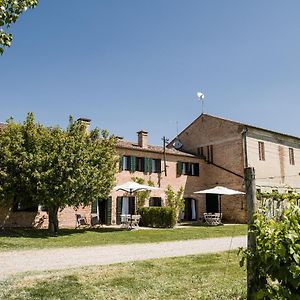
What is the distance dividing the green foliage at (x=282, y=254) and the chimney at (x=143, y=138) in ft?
84.6

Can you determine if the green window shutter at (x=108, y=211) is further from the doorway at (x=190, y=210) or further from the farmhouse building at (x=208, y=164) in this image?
the doorway at (x=190, y=210)

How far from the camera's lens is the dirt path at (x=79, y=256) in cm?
923

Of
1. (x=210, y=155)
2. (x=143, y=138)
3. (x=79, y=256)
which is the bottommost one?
(x=79, y=256)

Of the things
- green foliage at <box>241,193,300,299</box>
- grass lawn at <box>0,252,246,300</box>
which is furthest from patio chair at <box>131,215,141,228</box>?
green foliage at <box>241,193,300,299</box>

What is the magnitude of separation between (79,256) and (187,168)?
2135 cm

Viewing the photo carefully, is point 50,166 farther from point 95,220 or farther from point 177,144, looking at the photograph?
point 177,144

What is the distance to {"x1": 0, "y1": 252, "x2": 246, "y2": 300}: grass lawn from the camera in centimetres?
617

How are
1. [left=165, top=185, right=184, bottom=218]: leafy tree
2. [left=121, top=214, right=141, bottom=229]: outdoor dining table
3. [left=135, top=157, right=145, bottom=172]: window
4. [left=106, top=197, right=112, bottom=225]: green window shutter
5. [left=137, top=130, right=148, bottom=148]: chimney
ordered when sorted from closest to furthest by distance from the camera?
[left=121, top=214, right=141, bottom=229]: outdoor dining table → [left=106, top=197, right=112, bottom=225]: green window shutter → [left=135, top=157, right=145, bottom=172]: window → [left=165, top=185, right=184, bottom=218]: leafy tree → [left=137, top=130, right=148, bottom=148]: chimney

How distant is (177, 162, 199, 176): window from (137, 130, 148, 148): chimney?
3.23 m

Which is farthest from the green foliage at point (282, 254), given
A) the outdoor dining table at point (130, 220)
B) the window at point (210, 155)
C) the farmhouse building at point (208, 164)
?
the window at point (210, 155)

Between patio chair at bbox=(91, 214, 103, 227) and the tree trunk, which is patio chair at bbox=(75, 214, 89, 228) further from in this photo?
the tree trunk

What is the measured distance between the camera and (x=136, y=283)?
7.00 meters

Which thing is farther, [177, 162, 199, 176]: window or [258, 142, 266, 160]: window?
[258, 142, 266, 160]: window

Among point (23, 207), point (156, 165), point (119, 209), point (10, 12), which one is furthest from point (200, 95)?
point (10, 12)
